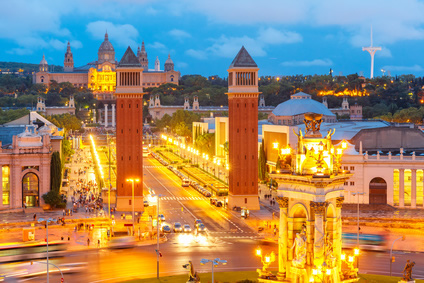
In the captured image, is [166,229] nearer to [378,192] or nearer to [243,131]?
[243,131]

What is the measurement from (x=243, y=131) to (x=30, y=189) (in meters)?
28.4

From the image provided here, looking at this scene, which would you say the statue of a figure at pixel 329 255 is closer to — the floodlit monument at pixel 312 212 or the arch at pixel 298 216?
the floodlit monument at pixel 312 212

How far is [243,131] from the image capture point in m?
100

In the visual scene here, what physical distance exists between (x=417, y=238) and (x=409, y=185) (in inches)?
848

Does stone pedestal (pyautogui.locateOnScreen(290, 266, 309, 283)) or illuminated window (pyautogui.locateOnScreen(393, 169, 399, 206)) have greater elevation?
illuminated window (pyautogui.locateOnScreen(393, 169, 399, 206))

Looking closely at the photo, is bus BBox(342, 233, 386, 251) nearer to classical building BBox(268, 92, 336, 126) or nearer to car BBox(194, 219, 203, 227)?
car BBox(194, 219, 203, 227)

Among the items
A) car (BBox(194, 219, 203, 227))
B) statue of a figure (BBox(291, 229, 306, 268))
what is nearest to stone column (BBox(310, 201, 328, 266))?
statue of a figure (BBox(291, 229, 306, 268))

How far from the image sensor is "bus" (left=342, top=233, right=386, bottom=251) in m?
72.8

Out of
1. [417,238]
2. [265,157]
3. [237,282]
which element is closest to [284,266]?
[237,282]

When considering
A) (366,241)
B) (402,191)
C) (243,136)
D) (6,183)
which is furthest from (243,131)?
(6,183)

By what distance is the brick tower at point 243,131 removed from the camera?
9869 centimetres

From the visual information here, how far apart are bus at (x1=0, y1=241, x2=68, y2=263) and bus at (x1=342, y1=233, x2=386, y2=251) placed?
26.9 metres

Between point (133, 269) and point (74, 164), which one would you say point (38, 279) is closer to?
point (133, 269)

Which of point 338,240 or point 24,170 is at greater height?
point 24,170
